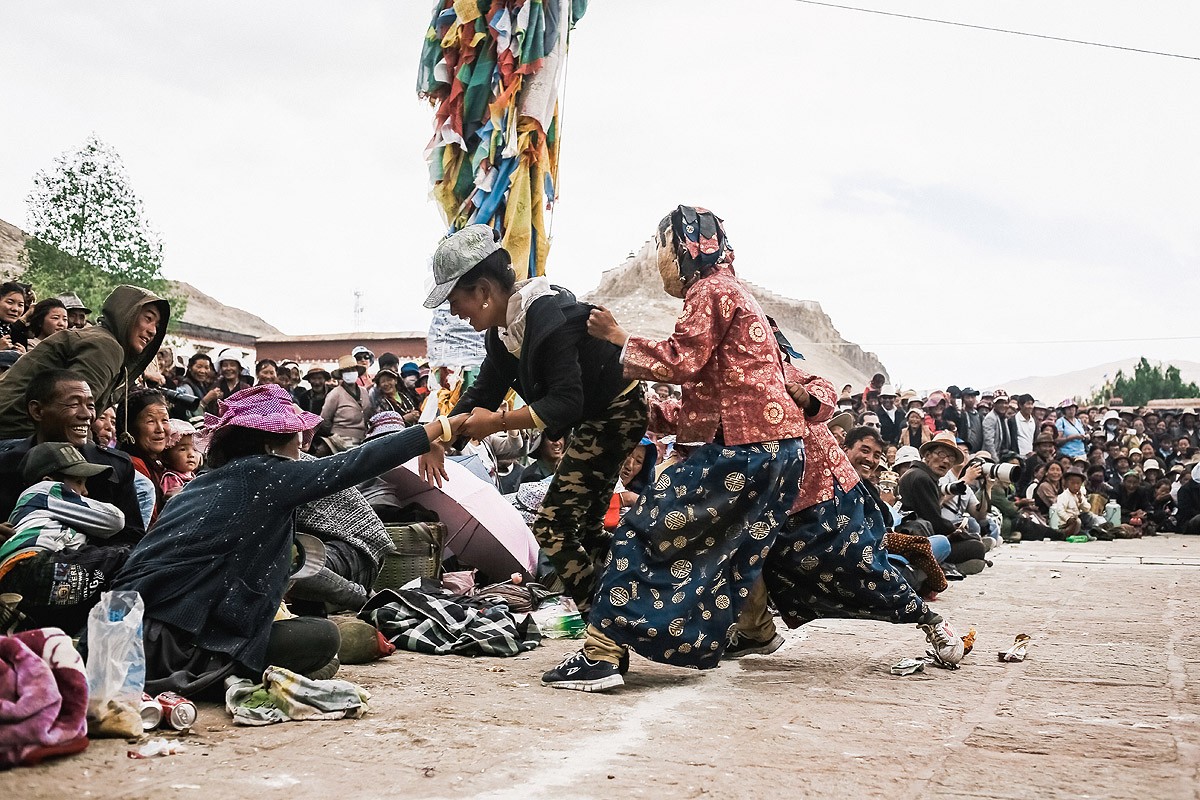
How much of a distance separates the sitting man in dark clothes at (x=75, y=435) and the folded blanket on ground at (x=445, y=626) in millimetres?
1179

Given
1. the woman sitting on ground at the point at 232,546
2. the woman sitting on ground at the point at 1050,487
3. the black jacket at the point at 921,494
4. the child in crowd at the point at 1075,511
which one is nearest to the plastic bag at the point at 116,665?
the woman sitting on ground at the point at 232,546

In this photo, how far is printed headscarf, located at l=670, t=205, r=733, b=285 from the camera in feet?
13.5

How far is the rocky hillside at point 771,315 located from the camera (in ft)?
80.4

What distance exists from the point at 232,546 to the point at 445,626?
166 cm

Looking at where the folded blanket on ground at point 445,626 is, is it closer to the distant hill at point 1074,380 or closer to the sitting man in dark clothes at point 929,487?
the sitting man in dark clothes at point 929,487

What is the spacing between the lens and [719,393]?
160 inches

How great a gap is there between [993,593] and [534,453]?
10.8ft

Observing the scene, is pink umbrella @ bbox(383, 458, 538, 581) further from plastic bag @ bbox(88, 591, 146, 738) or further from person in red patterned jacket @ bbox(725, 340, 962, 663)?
plastic bag @ bbox(88, 591, 146, 738)

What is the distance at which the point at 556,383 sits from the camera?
157 inches

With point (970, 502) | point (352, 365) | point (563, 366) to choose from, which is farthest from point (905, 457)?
point (563, 366)

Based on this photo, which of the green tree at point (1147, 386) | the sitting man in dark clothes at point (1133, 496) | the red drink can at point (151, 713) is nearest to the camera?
the red drink can at point (151, 713)

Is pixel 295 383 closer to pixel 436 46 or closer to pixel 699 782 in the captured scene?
pixel 436 46

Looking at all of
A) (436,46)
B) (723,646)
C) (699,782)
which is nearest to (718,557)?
(723,646)

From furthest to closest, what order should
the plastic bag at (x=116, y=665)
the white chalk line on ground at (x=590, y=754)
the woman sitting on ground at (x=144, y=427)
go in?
the woman sitting on ground at (x=144, y=427), the plastic bag at (x=116, y=665), the white chalk line on ground at (x=590, y=754)
